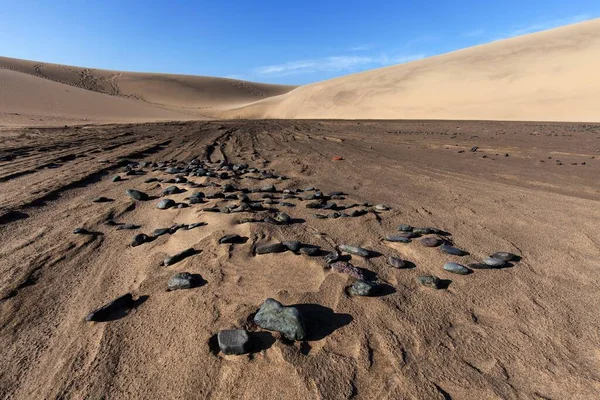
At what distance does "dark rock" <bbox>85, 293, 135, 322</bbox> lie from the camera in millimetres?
1982

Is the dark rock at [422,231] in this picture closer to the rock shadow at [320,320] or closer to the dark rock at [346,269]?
the dark rock at [346,269]

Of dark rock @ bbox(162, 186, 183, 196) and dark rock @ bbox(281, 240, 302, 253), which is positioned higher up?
dark rock @ bbox(281, 240, 302, 253)

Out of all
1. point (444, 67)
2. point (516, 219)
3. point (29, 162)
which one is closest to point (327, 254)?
point (516, 219)

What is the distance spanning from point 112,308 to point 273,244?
120 cm

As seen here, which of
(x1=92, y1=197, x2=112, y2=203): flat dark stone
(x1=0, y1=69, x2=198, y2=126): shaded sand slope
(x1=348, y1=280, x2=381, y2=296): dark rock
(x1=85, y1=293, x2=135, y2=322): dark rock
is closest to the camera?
(x1=85, y1=293, x2=135, y2=322): dark rock

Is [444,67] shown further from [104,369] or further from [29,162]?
[104,369]

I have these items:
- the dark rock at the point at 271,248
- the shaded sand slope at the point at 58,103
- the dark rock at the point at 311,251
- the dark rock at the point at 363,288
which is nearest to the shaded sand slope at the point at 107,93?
the shaded sand slope at the point at 58,103

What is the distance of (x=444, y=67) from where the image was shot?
34938 mm

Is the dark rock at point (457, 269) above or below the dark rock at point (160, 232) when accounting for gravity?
above

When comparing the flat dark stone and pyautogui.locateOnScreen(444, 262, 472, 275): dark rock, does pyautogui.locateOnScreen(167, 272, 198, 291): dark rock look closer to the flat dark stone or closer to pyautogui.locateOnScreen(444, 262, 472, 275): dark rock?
pyautogui.locateOnScreen(444, 262, 472, 275): dark rock

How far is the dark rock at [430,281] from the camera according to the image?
88.7 inches

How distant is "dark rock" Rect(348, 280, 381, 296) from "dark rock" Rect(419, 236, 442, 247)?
2.94 ft

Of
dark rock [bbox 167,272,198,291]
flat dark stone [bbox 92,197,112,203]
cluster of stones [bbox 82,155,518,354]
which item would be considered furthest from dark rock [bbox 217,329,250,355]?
flat dark stone [bbox 92,197,112,203]

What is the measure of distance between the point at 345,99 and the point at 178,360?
1378 inches
